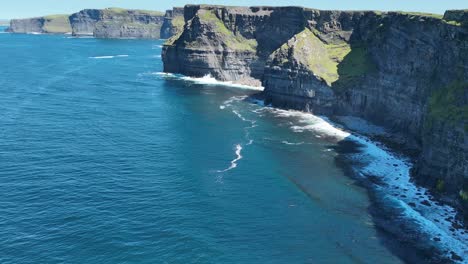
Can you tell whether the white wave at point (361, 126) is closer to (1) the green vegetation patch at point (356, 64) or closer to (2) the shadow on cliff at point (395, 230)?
(1) the green vegetation patch at point (356, 64)

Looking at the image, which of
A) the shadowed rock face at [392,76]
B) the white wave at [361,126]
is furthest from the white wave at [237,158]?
the white wave at [361,126]

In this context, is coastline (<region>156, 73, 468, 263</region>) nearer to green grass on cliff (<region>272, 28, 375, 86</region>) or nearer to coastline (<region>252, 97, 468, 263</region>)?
coastline (<region>252, 97, 468, 263</region>)

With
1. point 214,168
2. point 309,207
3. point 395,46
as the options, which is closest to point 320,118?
point 395,46

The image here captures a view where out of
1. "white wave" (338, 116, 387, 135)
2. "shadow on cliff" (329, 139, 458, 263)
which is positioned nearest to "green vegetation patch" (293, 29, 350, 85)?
"white wave" (338, 116, 387, 135)

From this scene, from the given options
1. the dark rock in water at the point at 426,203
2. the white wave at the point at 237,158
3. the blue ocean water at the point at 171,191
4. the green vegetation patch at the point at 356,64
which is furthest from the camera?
the green vegetation patch at the point at 356,64

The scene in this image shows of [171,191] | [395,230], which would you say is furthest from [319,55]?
[395,230]

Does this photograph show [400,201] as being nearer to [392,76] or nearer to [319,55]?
[392,76]
